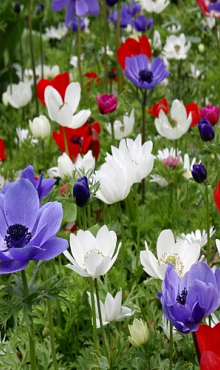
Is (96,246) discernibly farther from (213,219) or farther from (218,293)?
(213,219)

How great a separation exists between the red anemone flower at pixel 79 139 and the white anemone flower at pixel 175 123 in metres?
0.22

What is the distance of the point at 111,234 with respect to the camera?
106cm

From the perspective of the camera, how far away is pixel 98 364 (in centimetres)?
112

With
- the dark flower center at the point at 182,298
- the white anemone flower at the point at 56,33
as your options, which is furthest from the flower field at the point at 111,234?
the white anemone flower at the point at 56,33

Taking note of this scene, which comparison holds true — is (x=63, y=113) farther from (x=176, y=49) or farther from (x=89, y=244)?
(x=176, y=49)

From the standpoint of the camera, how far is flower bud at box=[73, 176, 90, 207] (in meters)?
1.07

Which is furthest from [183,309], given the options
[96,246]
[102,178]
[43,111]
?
[43,111]

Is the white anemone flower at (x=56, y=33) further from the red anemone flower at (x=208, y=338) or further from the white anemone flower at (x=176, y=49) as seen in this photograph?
the red anemone flower at (x=208, y=338)

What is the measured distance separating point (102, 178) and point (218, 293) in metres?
0.44

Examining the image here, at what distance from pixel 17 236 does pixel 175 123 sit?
1.10m

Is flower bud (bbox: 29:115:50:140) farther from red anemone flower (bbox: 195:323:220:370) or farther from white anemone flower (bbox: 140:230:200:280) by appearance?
red anemone flower (bbox: 195:323:220:370)

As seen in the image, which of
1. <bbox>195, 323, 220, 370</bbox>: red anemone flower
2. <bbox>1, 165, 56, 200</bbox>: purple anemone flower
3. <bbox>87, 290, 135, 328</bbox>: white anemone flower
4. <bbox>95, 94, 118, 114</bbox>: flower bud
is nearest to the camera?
<bbox>195, 323, 220, 370</bbox>: red anemone flower

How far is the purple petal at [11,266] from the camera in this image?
0.79m

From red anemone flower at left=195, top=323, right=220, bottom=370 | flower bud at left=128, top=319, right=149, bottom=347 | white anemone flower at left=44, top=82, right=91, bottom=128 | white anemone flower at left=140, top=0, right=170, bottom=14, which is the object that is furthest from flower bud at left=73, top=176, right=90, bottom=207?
white anemone flower at left=140, top=0, right=170, bottom=14
